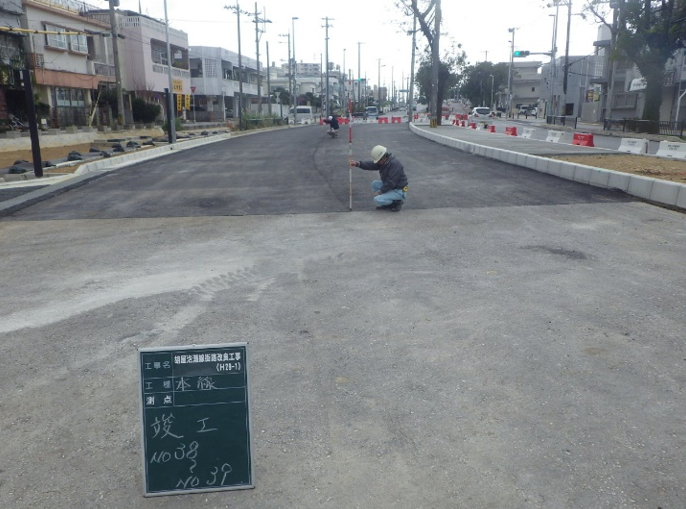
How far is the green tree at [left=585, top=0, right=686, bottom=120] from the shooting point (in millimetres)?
34844

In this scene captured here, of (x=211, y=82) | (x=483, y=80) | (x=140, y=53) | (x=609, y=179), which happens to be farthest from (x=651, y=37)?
(x=483, y=80)

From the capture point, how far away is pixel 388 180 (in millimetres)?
11016

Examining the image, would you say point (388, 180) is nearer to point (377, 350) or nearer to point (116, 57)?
point (377, 350)

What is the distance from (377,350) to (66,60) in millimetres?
39334

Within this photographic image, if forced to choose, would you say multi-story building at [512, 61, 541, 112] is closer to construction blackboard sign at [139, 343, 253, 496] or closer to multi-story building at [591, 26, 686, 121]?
multi-story building at [591, 26, 686, 121]

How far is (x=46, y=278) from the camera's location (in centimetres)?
727

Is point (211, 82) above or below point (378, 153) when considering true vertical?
above

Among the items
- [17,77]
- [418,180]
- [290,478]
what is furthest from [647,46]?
[290,478]

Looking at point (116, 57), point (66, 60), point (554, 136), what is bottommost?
point (554, 136)

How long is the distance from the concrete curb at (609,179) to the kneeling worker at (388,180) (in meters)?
4.93

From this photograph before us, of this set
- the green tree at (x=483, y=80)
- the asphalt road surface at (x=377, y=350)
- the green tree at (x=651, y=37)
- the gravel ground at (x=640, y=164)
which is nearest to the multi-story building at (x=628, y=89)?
the green tree at (x=651, y=37)

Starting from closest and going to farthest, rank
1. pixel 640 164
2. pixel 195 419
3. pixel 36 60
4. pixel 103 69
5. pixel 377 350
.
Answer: pixel 195 419 → pixel 377 350 → pixel 640 164 → pixel 36 60 → pixel 103 69

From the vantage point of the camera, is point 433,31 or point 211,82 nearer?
point 433,31

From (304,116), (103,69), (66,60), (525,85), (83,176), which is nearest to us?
(83,176)
